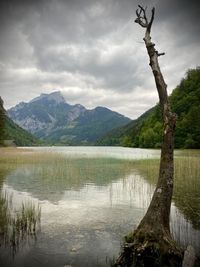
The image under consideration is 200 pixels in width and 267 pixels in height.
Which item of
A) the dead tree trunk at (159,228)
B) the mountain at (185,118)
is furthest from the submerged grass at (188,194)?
the mountain at (185,118)

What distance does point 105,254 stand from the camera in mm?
8570

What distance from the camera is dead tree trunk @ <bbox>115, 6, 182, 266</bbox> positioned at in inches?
287

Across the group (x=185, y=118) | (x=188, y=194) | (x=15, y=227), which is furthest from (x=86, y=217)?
(x=185, y=118)

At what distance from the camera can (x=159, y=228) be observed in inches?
309

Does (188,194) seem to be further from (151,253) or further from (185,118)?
(185,118)

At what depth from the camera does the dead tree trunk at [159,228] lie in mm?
7277

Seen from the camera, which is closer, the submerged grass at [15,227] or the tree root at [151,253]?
the tree root at [151,253]

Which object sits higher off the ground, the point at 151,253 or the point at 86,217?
the point at 151,253

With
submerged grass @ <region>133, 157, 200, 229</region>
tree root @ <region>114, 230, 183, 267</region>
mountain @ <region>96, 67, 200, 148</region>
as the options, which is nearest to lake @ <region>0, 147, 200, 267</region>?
submerged grass @ <region>133, 157, 200, 229</region>

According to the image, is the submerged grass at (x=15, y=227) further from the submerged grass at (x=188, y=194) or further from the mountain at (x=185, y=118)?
the mountain at (x=185, y=118)

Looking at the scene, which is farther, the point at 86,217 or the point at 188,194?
the point at 188,194

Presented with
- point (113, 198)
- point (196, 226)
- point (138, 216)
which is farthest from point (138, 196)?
point (196, 226)

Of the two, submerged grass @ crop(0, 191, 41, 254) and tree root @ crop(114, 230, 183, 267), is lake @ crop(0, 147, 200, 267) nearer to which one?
submerged grass @ crop(0, 191, 41, 254)

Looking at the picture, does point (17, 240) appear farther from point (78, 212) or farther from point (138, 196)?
point (138, 196)
